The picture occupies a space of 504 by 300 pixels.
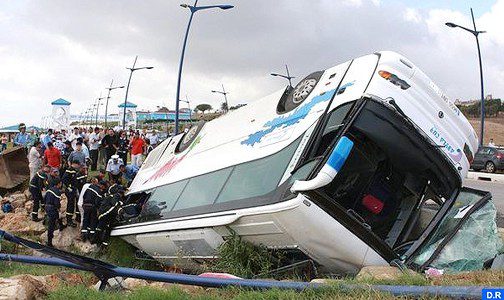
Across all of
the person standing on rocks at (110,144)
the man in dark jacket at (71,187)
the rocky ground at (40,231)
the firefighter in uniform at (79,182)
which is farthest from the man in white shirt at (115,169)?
the person standing on rocks at (110,144)

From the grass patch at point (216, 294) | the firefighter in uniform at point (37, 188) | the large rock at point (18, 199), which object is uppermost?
the grass patch at point (216, 294)

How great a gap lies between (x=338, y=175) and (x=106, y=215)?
18.4 ft

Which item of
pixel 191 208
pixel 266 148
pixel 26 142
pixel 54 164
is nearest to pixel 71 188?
pixel 54 164

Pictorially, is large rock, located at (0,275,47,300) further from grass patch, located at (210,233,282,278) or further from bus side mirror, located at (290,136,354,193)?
bus side mirror, located at (290,136,354,193)

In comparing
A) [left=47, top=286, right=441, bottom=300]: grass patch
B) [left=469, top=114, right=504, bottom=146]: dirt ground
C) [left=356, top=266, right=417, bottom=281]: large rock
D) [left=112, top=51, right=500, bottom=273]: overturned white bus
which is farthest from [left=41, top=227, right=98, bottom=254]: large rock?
[left=469, top=114, right=504, bottom=146]: dirt ground

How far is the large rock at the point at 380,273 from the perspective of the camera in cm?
444

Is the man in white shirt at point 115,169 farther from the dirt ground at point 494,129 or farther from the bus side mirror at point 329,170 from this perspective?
the dirt ground at point 494,129

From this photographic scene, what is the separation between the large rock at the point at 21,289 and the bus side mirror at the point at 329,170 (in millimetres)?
2481

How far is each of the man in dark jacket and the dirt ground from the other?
125ft

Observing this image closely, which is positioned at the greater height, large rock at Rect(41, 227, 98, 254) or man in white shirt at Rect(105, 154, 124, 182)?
man in white shirt at Rect(105, 154, 124, 182)

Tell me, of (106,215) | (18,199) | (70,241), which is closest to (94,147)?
(18,199)

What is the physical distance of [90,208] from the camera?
A: 1067 centimetres

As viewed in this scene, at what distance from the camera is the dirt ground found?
46156mm

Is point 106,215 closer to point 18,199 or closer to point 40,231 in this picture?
point 40,231
